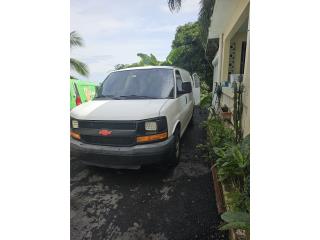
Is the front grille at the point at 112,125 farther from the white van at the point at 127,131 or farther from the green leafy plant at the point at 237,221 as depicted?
the green leafy plant at the point at 237,221

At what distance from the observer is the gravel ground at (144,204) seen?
92.3 inches

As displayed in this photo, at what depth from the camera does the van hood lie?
318 cm

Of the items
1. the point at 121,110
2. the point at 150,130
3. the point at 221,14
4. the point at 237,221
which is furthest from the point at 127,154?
the point at 221,14

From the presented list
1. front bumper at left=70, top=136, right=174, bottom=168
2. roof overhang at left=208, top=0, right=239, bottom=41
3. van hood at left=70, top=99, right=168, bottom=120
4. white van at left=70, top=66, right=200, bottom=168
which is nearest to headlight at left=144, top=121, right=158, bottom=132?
white van at left=70, top=66, right=200, bottom=168

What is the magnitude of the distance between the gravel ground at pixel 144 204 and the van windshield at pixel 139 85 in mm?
1468

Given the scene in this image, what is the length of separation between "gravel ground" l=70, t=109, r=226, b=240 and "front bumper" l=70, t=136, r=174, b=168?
1.41ft

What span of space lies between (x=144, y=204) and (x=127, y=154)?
0.77 m

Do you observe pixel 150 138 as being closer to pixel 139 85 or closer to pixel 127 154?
pixel 127 154

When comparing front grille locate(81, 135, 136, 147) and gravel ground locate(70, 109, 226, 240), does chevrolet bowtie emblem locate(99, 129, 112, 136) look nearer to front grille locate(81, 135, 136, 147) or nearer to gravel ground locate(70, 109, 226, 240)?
front grille locate(81, 135, 136, 147)

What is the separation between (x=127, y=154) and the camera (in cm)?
312
